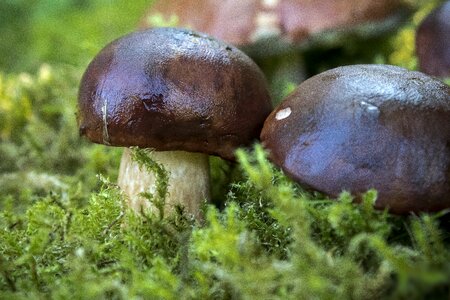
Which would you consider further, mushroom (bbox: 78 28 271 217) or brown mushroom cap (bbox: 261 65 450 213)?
mushroom (bbox: 78 28 271 217)

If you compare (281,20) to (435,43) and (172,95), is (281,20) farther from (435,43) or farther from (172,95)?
(172,95)

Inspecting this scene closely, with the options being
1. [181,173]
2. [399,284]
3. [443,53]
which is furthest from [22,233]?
[443,53]

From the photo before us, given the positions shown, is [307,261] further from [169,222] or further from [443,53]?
[443,53]

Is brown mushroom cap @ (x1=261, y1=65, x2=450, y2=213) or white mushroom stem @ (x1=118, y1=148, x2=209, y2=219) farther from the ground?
brown mushroom cap @ (x1=261, y1=65, x2=450, y2=213)

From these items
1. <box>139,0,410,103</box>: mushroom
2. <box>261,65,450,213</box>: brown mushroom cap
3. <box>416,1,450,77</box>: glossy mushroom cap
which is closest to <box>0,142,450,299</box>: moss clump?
<box>261,65,450,213</box>: brown mushroom cap

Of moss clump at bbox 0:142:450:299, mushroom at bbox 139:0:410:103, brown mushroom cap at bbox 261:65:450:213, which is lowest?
moss clump at bbox 0:142:450:299

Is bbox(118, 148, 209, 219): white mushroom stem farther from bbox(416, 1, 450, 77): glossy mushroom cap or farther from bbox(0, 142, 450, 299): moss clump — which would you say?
bbox(416, 1, 450, 77): glossy mushroom cap

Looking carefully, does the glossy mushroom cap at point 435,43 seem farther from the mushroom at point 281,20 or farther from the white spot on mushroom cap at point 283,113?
the white spot on mushroom cap at point 283,113
